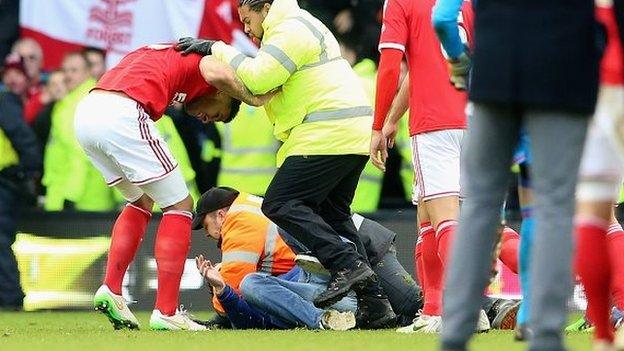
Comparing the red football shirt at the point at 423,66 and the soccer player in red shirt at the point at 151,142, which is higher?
the red football shirt at the point at 423,66

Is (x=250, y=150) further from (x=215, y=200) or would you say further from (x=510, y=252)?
(x=510, y=252)

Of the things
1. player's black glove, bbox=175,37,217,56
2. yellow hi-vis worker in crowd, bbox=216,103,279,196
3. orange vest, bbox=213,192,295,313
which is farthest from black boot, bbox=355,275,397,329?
yellow hi-vis worker in crowd, bbox=216,103,279,196

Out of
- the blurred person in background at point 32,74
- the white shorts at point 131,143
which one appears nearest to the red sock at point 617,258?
the white shorts at point 131,143

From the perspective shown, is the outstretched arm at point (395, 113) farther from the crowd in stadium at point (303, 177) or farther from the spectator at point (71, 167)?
the spectator at point (71, 167)

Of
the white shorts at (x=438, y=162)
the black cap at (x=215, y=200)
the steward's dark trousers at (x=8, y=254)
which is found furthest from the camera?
the steward's dark trousers at (x=8, y=254)

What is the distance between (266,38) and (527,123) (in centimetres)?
395

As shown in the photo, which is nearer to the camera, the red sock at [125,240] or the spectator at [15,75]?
the red sock at [125,240]

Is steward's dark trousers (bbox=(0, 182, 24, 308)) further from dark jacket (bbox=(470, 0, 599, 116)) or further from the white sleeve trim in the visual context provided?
dark jacket (bbox=(470, 0, 599, 116))

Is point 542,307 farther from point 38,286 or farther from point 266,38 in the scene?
point 38,286

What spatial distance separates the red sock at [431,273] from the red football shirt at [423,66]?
625mm

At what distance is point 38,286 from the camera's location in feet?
40.4

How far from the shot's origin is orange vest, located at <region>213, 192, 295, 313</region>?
9.39 metres

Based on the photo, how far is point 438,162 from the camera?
835 cm

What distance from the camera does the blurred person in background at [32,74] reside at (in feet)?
47.1
